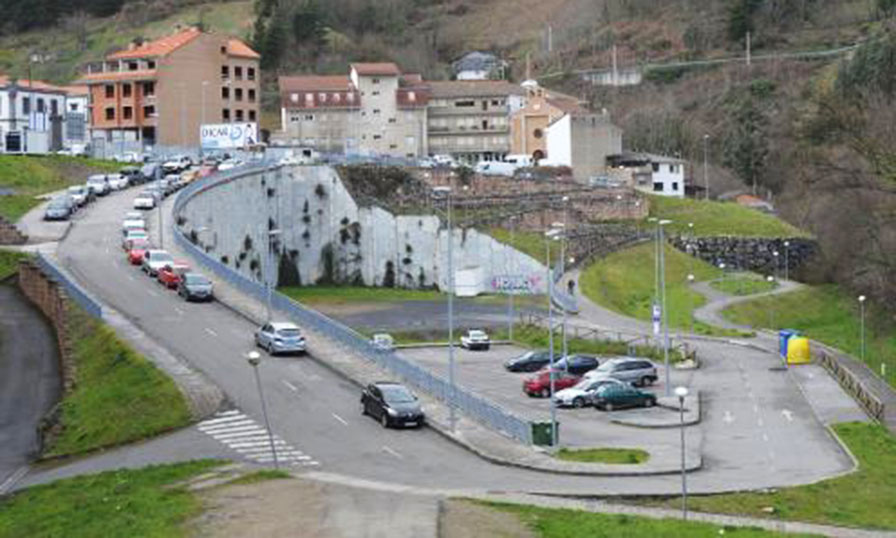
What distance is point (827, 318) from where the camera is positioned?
287 ft

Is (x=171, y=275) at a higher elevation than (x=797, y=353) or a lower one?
higher

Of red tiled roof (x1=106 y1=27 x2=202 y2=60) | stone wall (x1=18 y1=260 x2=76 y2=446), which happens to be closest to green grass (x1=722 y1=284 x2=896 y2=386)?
stone wall (x1=18 y1=260 x2=76 y2=446)

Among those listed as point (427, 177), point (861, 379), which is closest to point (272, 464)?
point (861, 379)

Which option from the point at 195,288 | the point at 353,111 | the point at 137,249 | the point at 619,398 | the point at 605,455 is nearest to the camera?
the point at 605,455

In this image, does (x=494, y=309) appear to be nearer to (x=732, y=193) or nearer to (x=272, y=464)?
(x=272, y=464)

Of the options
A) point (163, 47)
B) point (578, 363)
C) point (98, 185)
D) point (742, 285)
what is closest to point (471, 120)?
point (163, 47)

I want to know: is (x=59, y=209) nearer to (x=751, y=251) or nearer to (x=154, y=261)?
(x=154, y=261)

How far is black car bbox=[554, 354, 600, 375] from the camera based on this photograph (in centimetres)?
5576

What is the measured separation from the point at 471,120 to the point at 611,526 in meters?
114

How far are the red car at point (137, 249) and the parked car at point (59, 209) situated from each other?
41.2 feet

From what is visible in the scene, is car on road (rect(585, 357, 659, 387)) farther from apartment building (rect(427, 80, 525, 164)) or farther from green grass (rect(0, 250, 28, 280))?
apartment building (rect(427, 80, 525, 164))

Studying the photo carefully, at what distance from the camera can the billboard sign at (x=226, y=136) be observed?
404ft

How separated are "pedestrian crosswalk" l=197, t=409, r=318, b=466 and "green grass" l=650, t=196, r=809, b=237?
64540 mm

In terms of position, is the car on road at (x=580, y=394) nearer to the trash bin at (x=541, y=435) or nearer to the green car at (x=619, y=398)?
the green car at (x=619, y=398)
